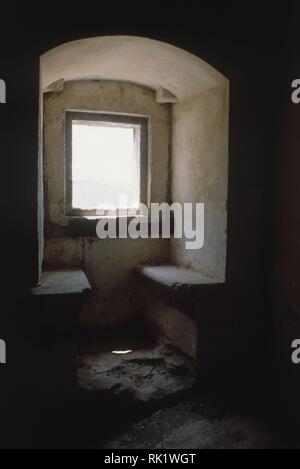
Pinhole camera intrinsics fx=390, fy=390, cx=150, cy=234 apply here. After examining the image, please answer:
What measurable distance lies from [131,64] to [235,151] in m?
1.18

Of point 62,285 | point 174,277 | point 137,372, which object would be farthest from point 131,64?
point 137,372

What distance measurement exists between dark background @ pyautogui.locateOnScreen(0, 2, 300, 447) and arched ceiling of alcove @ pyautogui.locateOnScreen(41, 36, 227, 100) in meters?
0.10

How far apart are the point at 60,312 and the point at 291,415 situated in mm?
1726

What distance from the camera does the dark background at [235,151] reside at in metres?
2.51

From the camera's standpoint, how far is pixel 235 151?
2980 mm

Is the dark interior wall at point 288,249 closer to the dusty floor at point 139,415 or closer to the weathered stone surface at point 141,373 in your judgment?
the dusty floor at point 139,415

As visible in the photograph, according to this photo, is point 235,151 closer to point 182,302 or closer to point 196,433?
point 182,302

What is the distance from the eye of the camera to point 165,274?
3377 millimetres

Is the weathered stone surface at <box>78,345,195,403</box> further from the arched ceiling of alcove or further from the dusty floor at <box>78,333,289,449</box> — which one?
the arched ceiling of alcove

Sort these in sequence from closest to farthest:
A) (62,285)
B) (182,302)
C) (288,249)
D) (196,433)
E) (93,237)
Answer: (196,433) < (62,285) < (288,249) < (182,302) < (93,237)

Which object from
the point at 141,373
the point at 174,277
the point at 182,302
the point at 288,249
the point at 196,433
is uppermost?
the point at 288,249

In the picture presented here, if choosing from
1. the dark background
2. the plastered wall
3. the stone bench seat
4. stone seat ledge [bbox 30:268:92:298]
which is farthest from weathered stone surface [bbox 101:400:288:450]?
the plastered wall
